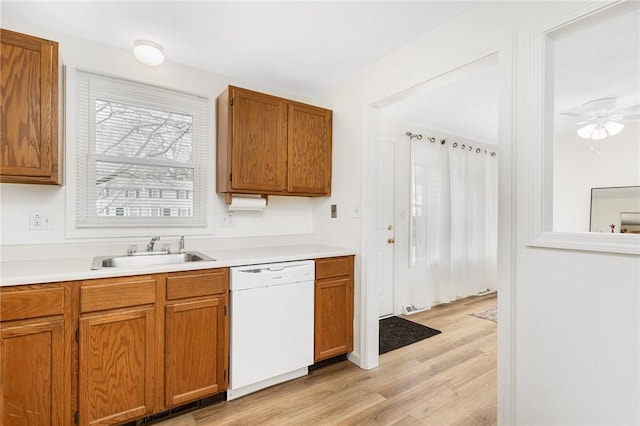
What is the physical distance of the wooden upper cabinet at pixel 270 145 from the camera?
2.35 m

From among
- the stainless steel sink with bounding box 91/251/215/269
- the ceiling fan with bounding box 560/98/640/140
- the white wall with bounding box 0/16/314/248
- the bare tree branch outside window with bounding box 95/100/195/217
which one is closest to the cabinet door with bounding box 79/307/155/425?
the stainless steel sink with bounding box 91/251/215/269

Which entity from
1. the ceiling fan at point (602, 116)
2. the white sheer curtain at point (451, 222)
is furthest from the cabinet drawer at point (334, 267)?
the ceiling fan at point (602, 116)

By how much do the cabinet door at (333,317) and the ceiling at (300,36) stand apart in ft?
5.13

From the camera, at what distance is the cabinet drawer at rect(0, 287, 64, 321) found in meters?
1.41

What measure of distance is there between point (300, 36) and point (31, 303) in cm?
209

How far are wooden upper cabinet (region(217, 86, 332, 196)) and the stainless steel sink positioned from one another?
554mm

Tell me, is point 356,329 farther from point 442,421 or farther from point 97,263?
point 97,263

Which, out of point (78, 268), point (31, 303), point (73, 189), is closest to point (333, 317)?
point (78, 268)

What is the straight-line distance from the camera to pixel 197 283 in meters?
1.89

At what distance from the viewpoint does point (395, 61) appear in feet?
7.35

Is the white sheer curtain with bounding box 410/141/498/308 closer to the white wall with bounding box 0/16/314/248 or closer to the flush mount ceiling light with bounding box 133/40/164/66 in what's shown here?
the white wall with bounding box 0/16/314/248

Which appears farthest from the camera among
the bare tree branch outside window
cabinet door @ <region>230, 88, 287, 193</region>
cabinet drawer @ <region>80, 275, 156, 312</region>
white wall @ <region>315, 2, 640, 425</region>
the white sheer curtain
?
the white sheer curtain

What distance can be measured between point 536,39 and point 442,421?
2107 millimetres

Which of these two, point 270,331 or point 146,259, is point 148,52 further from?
point 270,331
